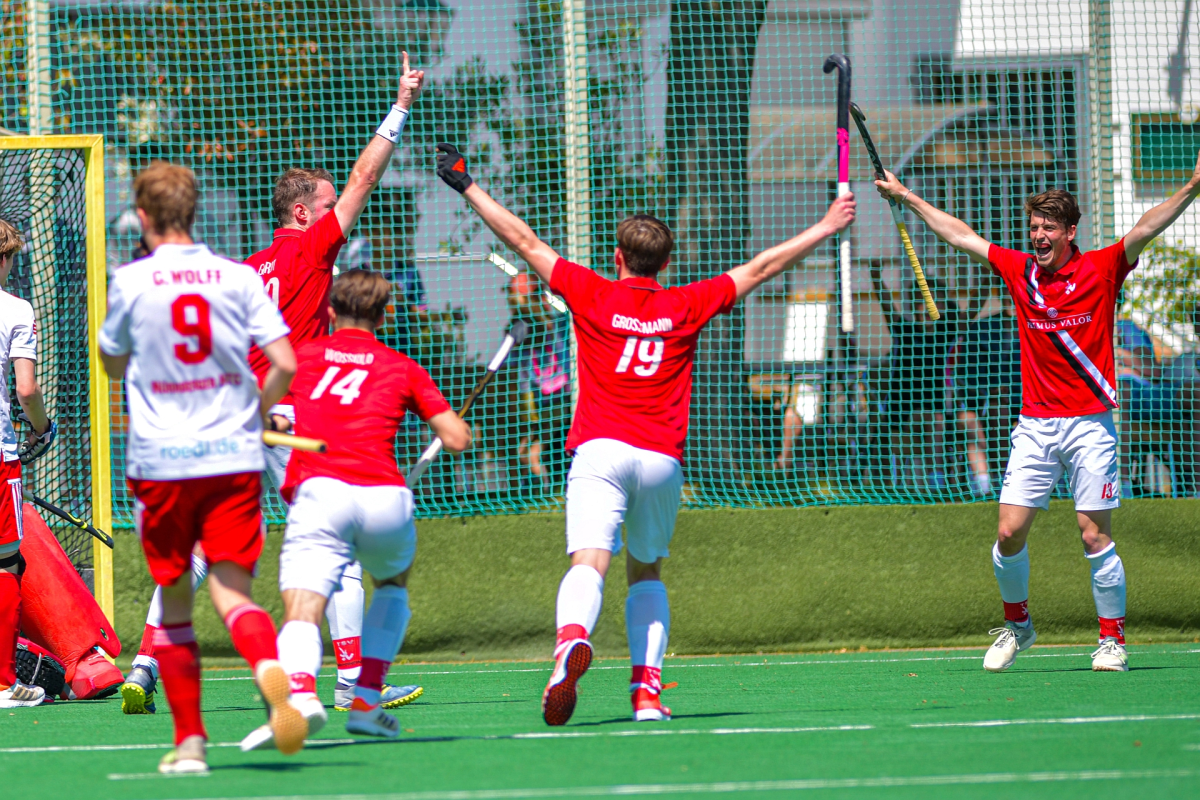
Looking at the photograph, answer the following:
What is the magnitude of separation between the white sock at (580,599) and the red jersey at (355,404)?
28.3 inches

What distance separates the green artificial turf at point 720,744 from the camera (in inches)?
148

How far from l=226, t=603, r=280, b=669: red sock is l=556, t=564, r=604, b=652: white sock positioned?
3.69 feet

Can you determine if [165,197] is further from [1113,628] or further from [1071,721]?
[1113,628]

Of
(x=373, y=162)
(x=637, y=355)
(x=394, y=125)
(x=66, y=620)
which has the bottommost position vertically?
(x=66, y=620)

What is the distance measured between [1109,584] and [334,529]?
4.16m

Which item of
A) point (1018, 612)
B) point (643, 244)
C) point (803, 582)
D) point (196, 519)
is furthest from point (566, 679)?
point (803, 582)

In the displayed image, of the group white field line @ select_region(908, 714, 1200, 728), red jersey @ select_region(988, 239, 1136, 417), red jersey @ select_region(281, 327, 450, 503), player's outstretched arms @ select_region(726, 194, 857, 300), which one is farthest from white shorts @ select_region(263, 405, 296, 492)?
red jersey @ select_region(988, 239, 1136, 417)

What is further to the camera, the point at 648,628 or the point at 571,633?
the point at 648,628

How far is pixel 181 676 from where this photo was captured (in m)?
4.08

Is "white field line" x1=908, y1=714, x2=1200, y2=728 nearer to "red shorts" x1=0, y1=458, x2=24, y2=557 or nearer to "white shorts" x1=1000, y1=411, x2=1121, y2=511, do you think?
"white shorts" x1=1000, y1=411, x2=1121, y2=511

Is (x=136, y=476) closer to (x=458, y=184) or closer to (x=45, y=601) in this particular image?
(x=458, y=184)

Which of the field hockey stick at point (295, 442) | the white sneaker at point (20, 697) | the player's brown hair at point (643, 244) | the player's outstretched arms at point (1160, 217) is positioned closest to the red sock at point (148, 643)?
the white sneaker at point (20, 697)

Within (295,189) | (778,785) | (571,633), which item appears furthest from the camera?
(295,189)

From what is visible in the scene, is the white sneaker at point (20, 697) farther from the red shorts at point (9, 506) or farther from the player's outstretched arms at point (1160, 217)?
the player's outstretched arms at point (1160, 217)
